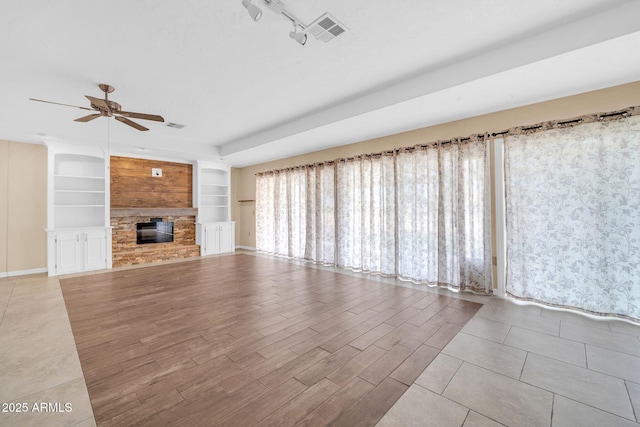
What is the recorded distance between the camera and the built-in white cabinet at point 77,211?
5418mm

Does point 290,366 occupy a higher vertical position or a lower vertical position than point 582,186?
lower

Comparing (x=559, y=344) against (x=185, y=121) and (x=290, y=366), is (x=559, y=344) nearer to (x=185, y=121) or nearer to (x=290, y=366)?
(x=290, y=366)

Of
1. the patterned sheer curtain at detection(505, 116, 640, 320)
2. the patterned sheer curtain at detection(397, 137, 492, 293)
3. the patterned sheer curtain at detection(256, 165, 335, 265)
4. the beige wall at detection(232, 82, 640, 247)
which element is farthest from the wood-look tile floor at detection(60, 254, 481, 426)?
the beige wall at detection(232, 82, 640, 247)

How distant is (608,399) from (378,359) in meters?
1.54

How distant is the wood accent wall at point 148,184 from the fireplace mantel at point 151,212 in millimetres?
415

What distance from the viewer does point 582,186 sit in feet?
10.5

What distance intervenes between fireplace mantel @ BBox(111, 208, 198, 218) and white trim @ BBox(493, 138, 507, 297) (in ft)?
23.4

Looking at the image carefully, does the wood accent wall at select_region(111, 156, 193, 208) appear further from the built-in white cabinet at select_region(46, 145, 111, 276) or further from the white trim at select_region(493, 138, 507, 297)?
the white trim at select_region(493, 138, 507, 297)

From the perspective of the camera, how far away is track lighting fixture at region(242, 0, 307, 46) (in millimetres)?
1913

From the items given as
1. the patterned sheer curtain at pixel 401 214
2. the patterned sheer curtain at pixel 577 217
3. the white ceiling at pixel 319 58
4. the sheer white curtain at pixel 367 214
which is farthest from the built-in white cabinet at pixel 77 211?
the patterned sheer curtain at pixel 577 217

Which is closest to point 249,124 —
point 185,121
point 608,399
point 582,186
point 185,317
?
point 185,121

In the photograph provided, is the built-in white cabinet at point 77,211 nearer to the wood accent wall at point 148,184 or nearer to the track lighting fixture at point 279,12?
the wood accent wall at point 148,184

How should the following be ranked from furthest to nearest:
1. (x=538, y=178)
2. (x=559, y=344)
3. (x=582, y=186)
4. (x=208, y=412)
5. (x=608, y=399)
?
(x=538, y=178), (x=582, y=186), (x=559, y=344), (x=608, y=399), (x=208, y=412)

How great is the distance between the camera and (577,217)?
3.23 m
